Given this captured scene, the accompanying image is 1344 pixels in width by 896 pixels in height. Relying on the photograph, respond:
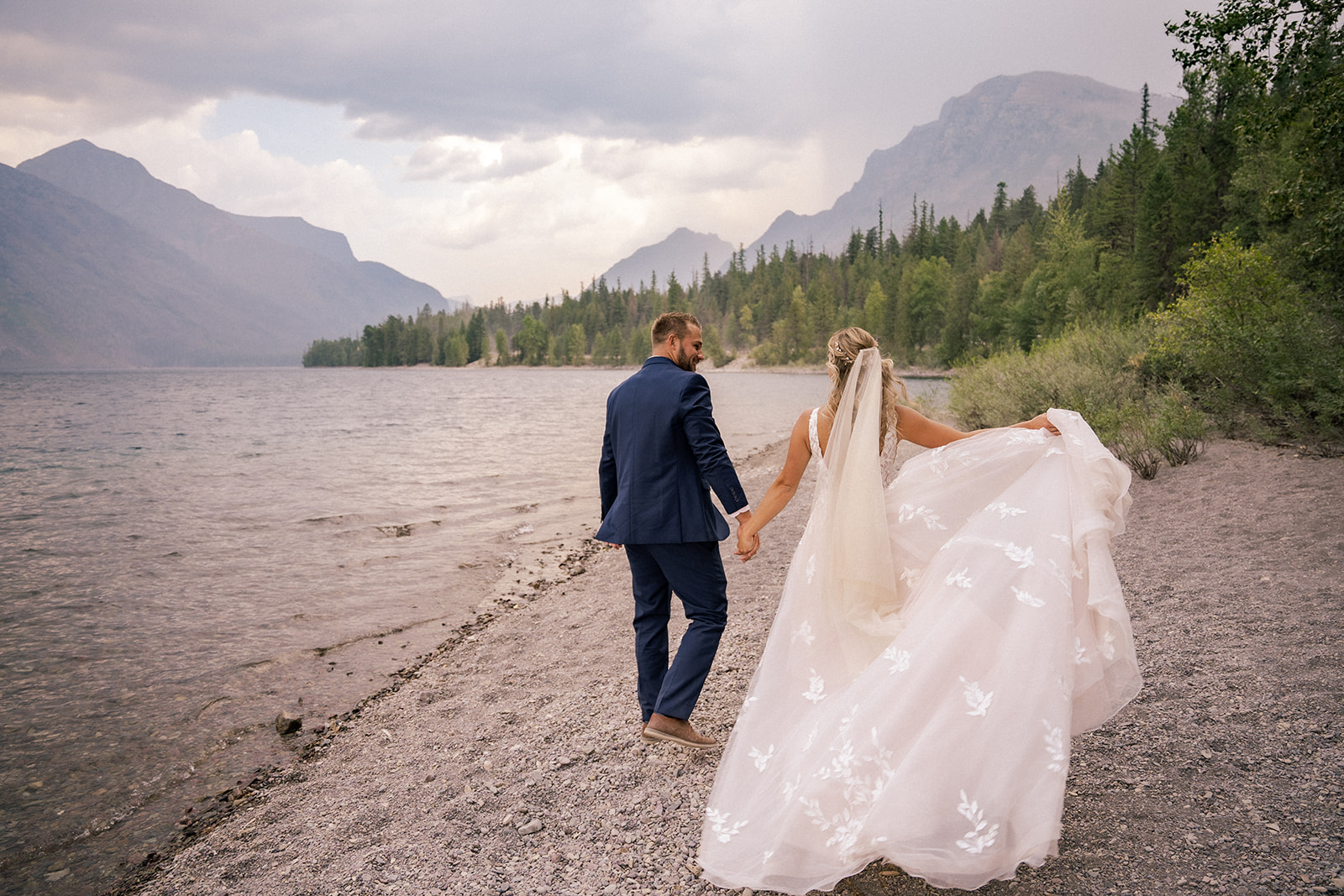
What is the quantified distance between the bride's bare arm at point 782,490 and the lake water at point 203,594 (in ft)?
15.0

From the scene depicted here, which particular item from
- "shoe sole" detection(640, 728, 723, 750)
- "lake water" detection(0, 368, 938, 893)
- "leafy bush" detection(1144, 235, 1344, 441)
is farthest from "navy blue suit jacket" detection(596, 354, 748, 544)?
"leafy bush" detection(1144, 235, 1344, 441)

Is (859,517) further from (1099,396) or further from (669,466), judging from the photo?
(1099,396)

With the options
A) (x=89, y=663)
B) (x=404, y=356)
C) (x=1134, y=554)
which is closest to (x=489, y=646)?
(x=89, y=663)

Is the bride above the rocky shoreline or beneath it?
above

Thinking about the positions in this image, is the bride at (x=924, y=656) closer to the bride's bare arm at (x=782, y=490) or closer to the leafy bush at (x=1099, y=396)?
the bride's bare arm at (x=782, y=490)

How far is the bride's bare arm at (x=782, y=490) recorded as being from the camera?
156 inches

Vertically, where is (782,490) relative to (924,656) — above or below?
above

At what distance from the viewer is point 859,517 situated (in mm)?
3488

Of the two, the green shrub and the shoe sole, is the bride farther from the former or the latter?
the green shrub

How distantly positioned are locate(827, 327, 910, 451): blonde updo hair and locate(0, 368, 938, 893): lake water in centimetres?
545

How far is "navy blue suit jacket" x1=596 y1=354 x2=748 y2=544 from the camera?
424 cm

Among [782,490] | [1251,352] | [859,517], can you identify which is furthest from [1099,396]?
[859,517]

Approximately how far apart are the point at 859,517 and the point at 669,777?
82.9 inches

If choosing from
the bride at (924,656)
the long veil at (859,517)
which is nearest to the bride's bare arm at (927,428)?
the bride at (924,656)
